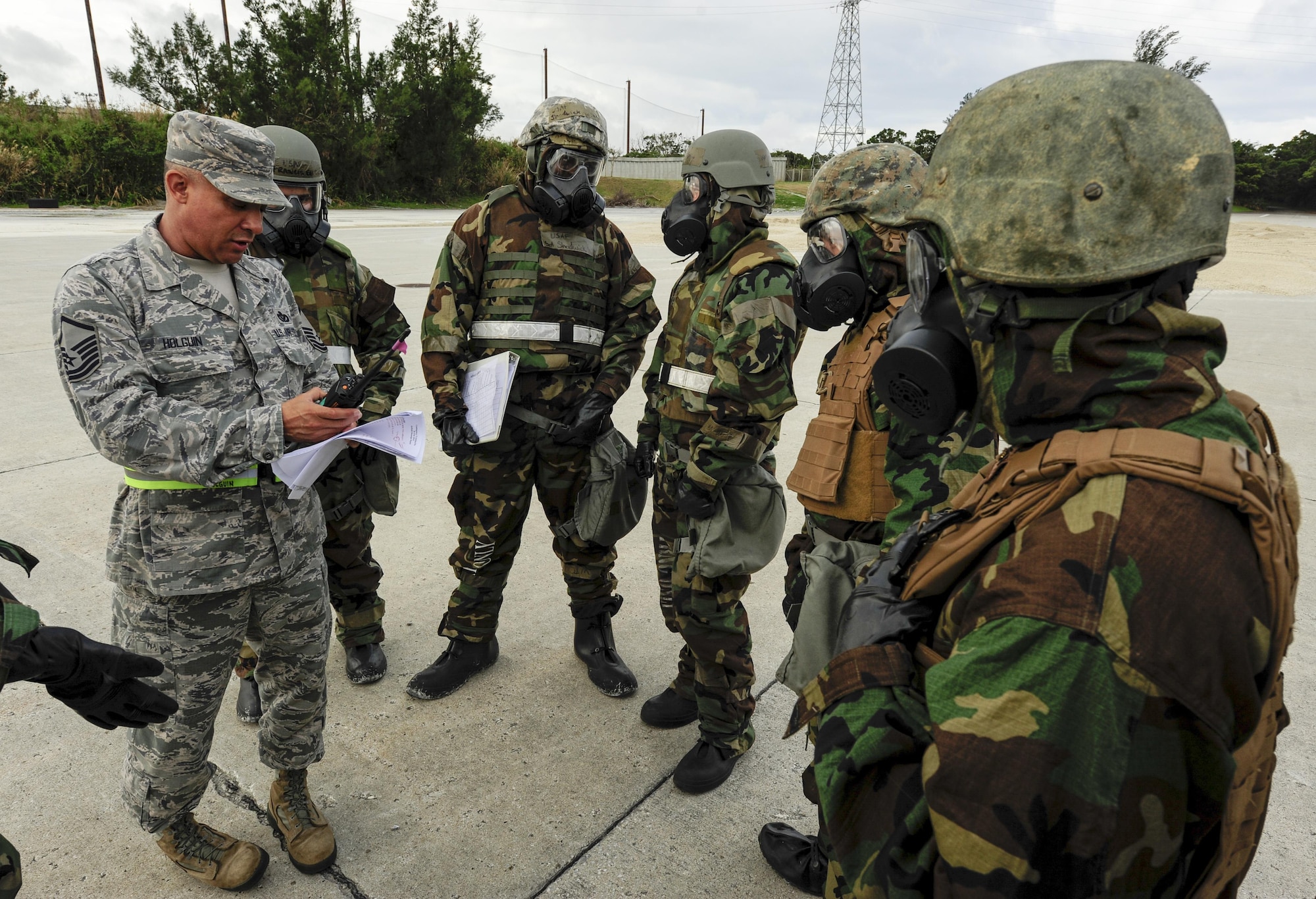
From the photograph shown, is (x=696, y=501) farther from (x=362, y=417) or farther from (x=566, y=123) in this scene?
(x=566, y=123)

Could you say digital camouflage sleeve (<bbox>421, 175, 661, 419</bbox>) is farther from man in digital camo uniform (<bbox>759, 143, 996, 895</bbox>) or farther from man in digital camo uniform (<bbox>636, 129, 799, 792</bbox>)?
man in digital camo uniform (<bbox>759, 143, 996, 895</bbox>)

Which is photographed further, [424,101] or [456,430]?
[424,101]

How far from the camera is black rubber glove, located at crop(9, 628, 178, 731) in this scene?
158 cm

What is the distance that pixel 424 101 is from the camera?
3350 centimetres

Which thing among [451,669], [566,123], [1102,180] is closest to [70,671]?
[451,669]

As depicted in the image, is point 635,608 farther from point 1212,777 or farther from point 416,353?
point 416,353

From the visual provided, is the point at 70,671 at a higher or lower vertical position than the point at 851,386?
lower

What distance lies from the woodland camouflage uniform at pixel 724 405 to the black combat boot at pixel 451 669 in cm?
85

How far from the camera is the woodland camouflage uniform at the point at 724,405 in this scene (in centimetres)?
254

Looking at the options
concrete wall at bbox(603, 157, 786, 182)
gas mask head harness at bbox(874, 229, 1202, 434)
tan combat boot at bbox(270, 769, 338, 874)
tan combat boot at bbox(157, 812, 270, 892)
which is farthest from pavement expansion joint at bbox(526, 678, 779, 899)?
concrete wall at bbox(603, 157, 786, 182)

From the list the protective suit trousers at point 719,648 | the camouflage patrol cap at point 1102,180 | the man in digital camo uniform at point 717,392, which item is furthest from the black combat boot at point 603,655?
the camouflage patrol cap at point 1102,180

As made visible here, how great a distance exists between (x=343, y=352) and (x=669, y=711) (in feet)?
6.22

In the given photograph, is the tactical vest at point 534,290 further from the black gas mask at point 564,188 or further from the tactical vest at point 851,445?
the tactical vest at point 851,445

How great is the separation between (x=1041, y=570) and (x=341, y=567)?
2898mm
